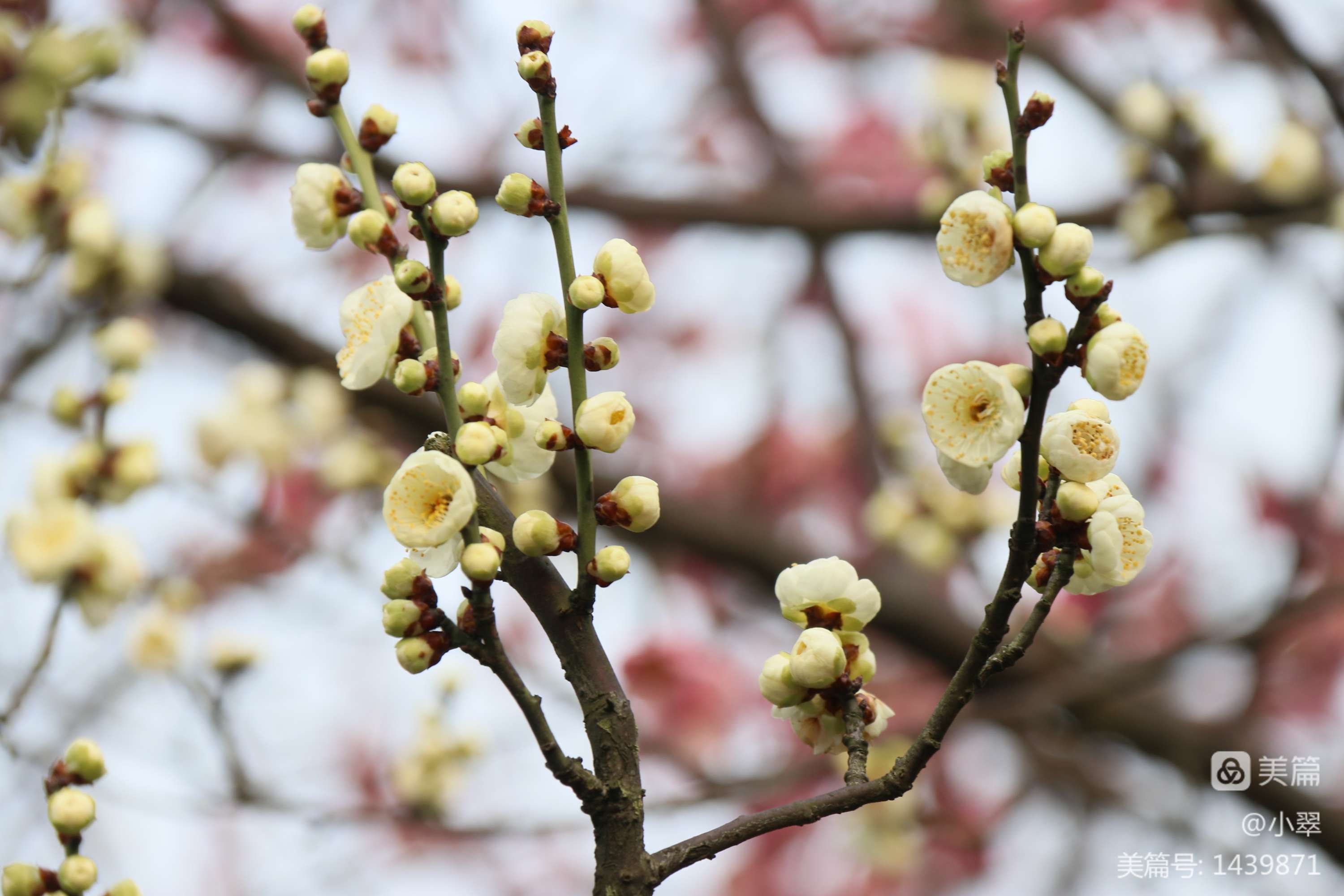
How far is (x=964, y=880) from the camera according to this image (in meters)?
3.99

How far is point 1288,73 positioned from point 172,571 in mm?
2899

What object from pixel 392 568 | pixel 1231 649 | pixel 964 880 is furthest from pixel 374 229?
pixel 964 880

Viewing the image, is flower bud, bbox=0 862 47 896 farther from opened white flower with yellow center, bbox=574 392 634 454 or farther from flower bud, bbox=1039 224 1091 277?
flower bud, bbox=1039 224 1091 277

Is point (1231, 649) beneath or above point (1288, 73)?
beneath

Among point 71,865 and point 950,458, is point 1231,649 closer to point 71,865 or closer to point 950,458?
point 950,458

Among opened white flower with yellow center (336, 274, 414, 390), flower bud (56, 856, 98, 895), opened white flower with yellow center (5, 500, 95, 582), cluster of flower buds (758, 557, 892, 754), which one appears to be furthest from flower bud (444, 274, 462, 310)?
opened white flower with yellow center (5, 500, 95, 582)

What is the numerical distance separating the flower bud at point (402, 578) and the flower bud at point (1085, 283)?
49 centimetres

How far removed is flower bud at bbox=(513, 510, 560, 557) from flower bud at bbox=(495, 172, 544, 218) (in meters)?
0.22

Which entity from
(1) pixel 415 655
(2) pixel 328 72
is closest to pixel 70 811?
(1) pixel 415 655

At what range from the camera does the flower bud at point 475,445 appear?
Result: 72 cm

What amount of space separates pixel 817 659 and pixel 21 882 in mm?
746

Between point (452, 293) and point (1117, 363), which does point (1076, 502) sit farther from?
point (452, 293)

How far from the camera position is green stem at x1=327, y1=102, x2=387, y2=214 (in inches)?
33.8

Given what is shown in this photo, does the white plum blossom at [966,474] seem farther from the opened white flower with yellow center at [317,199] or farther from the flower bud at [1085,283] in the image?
the opened white flower with yellow center at [317,199]
